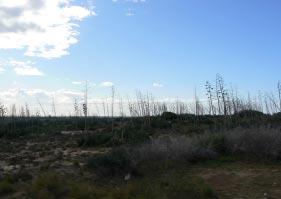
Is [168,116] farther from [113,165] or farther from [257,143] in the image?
[113,165]

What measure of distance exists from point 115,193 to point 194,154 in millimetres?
4892

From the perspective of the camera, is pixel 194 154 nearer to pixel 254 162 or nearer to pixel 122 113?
pixel 254 162

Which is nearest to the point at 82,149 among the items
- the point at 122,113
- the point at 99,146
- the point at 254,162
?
the point at 99,146

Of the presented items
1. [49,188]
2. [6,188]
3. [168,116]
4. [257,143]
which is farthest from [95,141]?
[168,116]

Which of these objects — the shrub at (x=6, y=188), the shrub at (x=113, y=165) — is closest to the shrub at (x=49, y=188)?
the shrub at (x=6, y=188)

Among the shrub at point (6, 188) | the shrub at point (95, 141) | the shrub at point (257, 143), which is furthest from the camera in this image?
the shrub at point (95, 141)

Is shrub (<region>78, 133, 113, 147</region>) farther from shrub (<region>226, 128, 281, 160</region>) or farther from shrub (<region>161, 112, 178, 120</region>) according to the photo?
shrub (<region>161, 112, 178, 120</region>)

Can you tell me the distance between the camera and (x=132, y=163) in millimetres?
15484

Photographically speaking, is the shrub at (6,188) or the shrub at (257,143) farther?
the shrub at (257,143)

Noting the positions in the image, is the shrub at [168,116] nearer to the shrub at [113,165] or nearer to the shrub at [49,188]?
the shrub at [113,165]

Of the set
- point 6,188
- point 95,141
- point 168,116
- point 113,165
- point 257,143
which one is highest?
point 168,116

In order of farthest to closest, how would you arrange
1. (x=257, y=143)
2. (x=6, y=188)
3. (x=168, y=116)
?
1. (x=168, y=116)
2. (x=257, y=143)
3. (x=6, y=188)

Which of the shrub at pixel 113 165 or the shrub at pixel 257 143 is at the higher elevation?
the shrub at pixel 257 143

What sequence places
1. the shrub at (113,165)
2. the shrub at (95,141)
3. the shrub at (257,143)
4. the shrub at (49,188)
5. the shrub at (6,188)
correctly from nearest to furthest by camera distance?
the shrub at (49,188) < the shrub at (6,188) < the shrub at (113,165) < the shrub at (257,143) < the shrub at (95,141)
